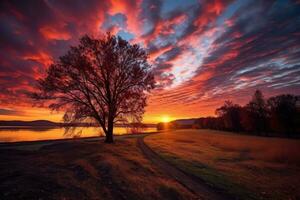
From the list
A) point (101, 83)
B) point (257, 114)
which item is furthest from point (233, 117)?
point (101, 83)

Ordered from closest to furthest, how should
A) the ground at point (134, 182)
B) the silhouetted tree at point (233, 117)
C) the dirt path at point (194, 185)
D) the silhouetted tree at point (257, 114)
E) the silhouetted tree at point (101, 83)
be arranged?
1. the ground at point (134, 182)
2. the dirt path at point (194, 185)
3. the silhouetted tree at point (101, 83)
4. the silhouetted tree at point (257, 114)
5. the silhouetted tree at point (233, 117)

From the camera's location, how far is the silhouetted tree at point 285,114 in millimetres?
52250

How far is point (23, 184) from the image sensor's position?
7.47 m

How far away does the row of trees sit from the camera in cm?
5269

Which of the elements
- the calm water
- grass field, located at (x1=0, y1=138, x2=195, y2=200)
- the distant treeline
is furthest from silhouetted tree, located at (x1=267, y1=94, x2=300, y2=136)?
grass field, located at (x1=0, y1=138, x2=195, y2=200)

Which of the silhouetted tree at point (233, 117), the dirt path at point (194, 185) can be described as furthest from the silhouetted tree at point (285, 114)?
the dirt path at point (194, 185)

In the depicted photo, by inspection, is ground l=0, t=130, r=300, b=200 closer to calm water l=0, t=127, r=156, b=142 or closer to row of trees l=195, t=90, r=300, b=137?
calm water l=0, t=127, r=156, b=142

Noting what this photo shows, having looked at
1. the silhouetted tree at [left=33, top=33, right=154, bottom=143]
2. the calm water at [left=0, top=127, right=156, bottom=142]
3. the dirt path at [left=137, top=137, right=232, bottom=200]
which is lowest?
the dirt path at [left=137, top=137, right=232, bottom=200]

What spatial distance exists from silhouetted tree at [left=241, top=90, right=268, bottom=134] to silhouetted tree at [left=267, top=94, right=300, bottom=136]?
3.62 metres

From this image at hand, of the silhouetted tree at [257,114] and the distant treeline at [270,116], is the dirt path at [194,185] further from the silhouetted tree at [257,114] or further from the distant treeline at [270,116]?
the silhouetted tree at [257,114]

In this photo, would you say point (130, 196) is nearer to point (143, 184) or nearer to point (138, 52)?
point (143, 184)

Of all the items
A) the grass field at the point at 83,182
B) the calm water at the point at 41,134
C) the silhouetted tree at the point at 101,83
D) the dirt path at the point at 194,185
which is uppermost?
the silhouetted tree at the point at 101,83

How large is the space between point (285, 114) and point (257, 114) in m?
10.4

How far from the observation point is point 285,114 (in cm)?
5322
